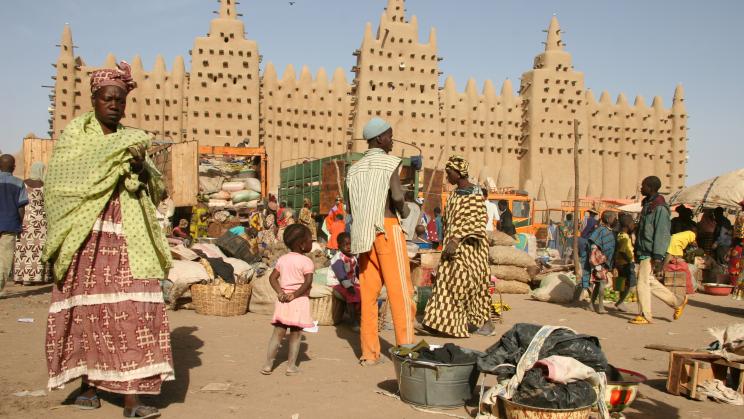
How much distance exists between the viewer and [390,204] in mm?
4762

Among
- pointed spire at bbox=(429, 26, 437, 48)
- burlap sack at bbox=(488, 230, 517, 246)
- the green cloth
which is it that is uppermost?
pointed spire at bbox=(429, 26, 437, 48)

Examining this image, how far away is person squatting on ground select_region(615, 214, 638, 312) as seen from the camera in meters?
8.20

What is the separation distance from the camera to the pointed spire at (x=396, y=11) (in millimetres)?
30500

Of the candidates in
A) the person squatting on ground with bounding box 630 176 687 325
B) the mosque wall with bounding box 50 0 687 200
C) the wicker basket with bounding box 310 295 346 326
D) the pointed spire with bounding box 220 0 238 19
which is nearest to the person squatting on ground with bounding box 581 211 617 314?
the person squatting on ground with bounding box 630 176 687 325

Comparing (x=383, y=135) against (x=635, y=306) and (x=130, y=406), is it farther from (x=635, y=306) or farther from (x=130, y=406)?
(x=635, y=306)

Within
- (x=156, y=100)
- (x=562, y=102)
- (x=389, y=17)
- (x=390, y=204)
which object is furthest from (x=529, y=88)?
(x=390, y=204)

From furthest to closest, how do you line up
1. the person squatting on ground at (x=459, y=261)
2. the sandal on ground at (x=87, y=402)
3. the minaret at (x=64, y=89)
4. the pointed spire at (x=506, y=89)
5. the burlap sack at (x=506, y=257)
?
the pointed spire at (x=506, y=89) → the minaret at (x=64, y=89) → the burlap sack at (x=506, y=257) → the person squatting on ground at (x=459, y=261) → the sandal on ground at (x=87, y=402)

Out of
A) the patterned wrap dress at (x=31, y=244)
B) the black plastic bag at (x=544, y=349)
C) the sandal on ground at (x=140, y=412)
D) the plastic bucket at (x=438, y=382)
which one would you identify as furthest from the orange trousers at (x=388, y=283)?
the patterned wrap dress at (x=31, y=244)

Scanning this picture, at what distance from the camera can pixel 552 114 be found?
33.2 meters

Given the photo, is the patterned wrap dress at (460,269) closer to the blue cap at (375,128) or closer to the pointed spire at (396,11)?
the blue cap at (375,128)

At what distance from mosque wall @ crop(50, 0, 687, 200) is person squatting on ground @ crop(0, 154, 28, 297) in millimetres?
17111

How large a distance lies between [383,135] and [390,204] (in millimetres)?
513

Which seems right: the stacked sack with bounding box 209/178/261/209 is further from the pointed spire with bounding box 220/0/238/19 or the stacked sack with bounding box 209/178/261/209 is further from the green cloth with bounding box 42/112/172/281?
the pointed spire with bounding box 220/0/238/19

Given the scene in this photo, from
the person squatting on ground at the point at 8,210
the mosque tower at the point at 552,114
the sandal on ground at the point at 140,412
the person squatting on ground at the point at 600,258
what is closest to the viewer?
the sandal on ground at the point at 140,412
